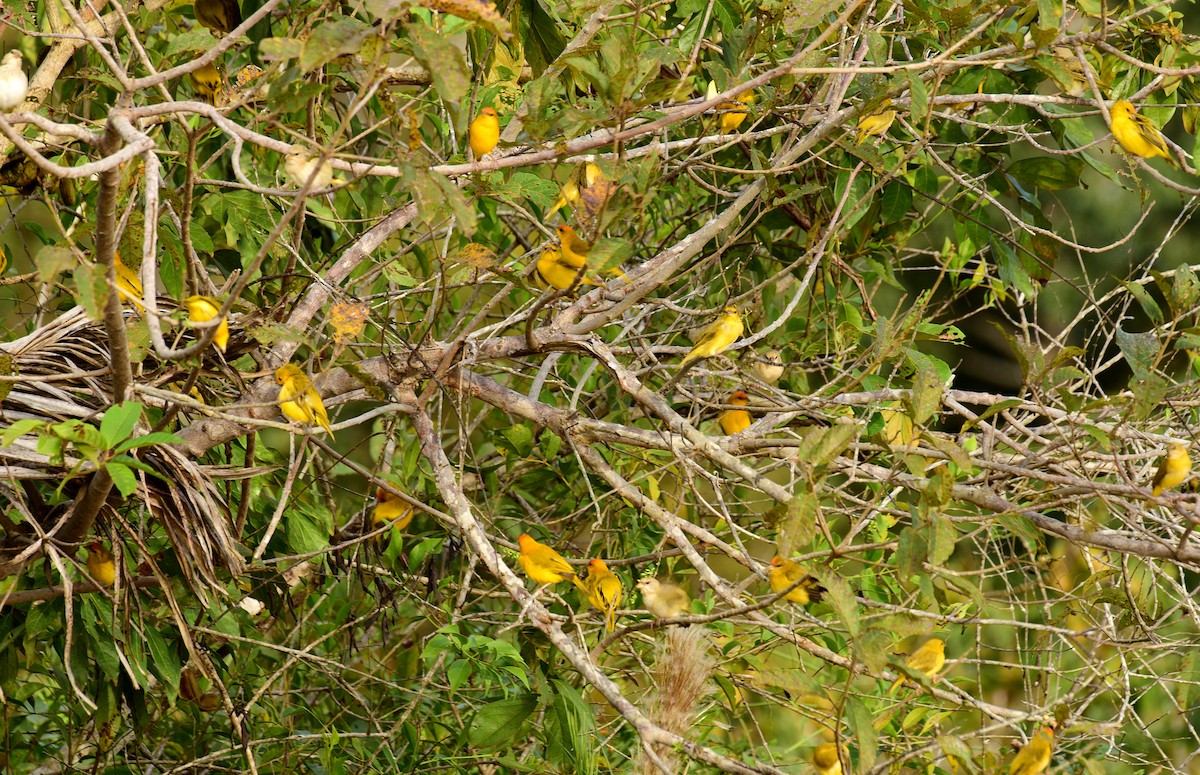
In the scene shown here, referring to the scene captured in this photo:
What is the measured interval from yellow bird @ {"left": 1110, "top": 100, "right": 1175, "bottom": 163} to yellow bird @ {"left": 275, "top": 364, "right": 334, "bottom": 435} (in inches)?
47.6

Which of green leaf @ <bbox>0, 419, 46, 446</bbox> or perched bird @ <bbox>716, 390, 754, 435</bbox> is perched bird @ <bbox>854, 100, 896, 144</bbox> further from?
green leaf @ <bbox>0, 419, 46, 446</bbox>

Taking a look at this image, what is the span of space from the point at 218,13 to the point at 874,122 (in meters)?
1.07

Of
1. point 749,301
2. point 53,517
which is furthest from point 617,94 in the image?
point 53,517

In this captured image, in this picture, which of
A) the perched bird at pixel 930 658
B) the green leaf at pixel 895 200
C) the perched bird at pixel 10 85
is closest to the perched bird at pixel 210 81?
the perched bird at pixel 10 85

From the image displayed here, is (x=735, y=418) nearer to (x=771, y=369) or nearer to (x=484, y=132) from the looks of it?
(x=771, y=369)

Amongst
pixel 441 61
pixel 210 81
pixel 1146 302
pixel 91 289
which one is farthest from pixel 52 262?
pixel 1146 302

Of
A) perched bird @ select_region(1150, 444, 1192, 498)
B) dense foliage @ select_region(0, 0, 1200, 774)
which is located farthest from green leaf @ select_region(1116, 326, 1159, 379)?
perched bird @ select_region(1150, 444, 1192, 498)

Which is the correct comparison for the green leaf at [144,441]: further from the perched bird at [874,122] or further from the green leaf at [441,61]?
the perched bird at [874,122]

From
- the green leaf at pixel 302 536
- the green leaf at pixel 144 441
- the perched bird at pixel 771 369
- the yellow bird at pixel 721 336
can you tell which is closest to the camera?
the green leaf at pixel 144 441

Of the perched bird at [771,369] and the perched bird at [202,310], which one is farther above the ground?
the perched bird at [202,310]

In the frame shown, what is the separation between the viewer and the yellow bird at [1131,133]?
1.62 m

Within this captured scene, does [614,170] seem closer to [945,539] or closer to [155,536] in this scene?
[945,539]

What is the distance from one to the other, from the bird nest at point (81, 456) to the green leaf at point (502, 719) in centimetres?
52

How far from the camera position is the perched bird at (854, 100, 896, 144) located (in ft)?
5.77
